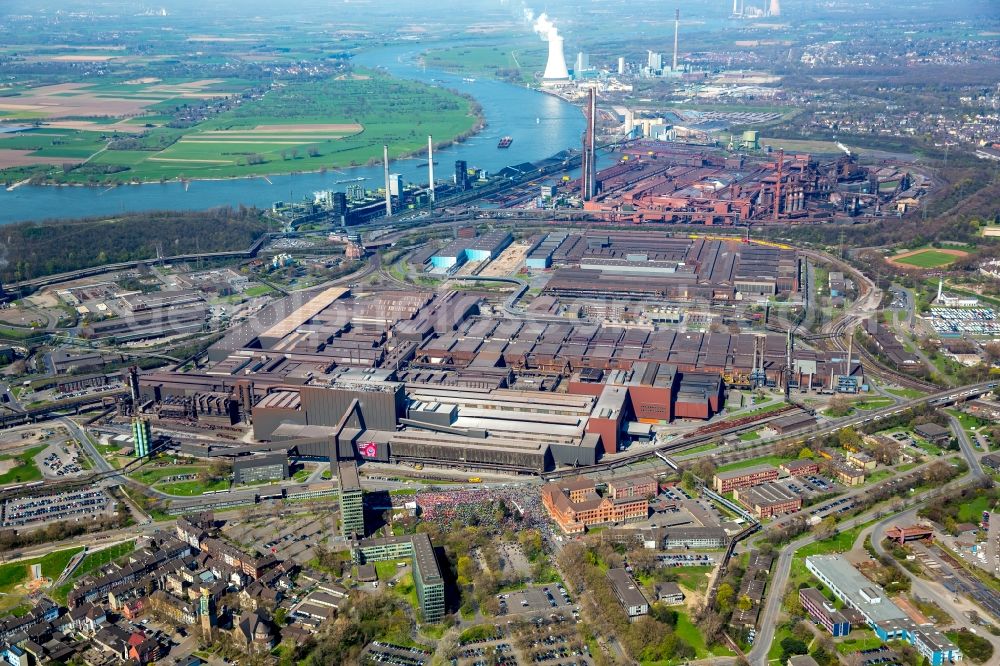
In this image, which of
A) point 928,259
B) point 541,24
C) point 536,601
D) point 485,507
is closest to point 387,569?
point 485,507

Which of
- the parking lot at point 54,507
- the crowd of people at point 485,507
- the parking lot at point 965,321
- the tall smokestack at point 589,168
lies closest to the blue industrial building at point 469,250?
the tall smokestack at point 589,168

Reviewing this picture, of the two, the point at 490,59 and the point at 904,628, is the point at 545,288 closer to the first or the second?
the point at 904,628

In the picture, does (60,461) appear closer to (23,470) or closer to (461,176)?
(23,470)

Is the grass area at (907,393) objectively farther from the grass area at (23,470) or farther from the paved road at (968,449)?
the grass area at (23,470)

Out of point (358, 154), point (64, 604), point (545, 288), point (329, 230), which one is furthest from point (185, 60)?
point (64, 604)

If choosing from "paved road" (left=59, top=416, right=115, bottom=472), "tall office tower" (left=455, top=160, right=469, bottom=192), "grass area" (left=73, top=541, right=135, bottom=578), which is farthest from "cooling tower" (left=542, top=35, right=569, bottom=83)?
"grass area" (left=73, top=541, right=135, bottom=578)
